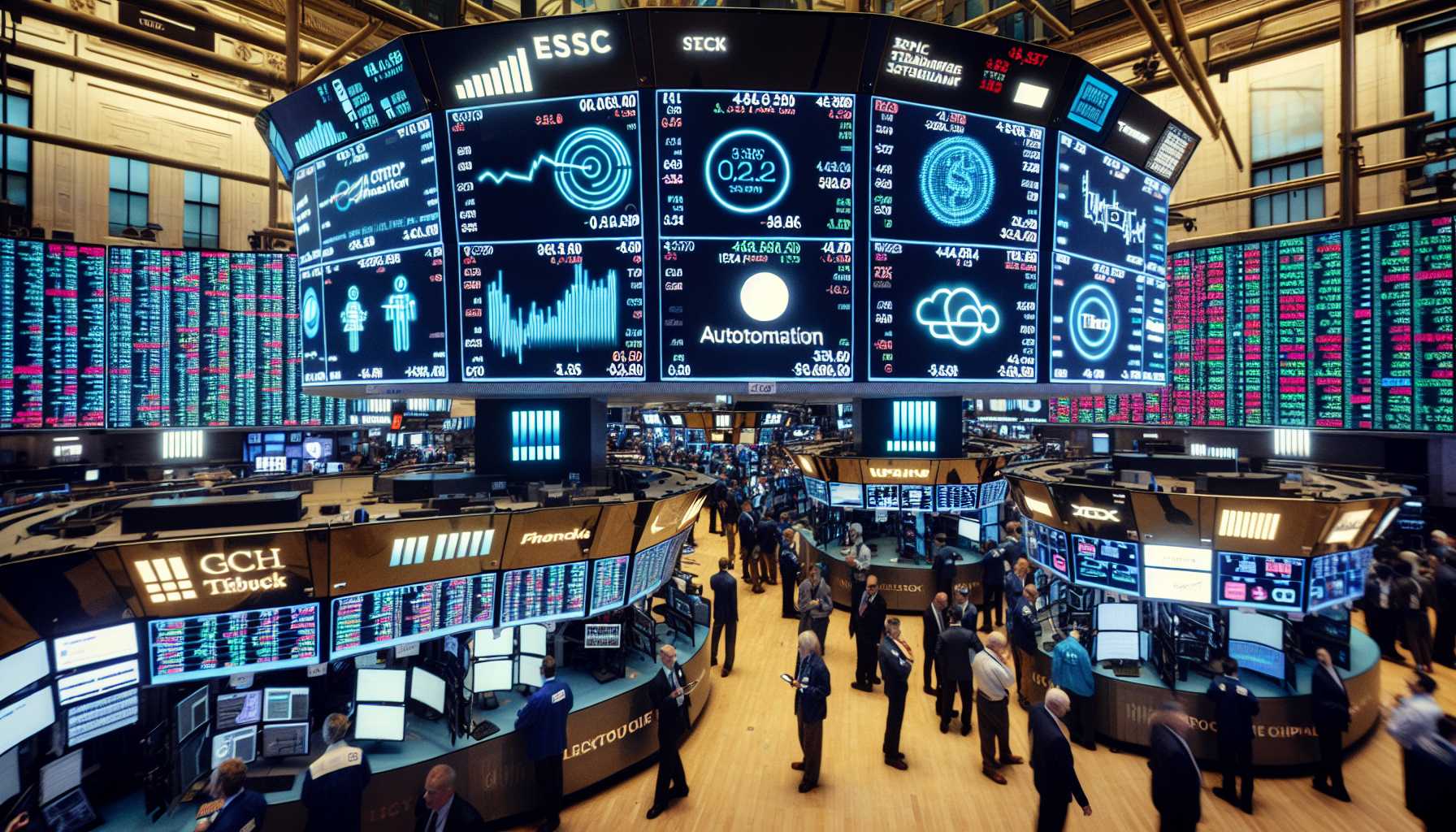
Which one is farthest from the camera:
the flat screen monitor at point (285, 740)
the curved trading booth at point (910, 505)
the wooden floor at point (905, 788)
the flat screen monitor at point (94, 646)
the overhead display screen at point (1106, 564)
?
the curved trading booth at point (910, 505)

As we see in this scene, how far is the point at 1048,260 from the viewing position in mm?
6707

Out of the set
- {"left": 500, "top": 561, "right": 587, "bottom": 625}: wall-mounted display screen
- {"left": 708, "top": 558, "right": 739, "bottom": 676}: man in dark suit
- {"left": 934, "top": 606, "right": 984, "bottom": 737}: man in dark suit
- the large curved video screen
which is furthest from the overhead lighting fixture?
{"left": 500, "top": 561, "right": 587, "bottom": 625}: wall-mounted display screen

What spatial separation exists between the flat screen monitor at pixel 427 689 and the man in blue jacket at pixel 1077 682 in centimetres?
619

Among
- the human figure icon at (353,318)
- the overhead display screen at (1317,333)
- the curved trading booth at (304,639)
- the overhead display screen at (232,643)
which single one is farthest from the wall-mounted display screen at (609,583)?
the overhead display screen at (1317,333)

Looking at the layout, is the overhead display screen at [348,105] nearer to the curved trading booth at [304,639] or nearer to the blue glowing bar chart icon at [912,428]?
the curved trading booth at [304,639]

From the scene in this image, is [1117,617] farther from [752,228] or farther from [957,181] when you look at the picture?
[752,228]

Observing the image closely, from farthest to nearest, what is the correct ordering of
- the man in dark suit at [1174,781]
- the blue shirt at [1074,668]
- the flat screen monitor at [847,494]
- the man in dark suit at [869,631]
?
the flat screen monitor at [847,494], the man in dark suit at [869,631], the blue shirt at [1074,668], the man in dark suit at [1174,781]

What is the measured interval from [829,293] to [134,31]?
12.1 metres

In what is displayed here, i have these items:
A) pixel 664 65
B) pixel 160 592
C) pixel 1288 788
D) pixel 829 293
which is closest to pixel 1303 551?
pixel 1288 788

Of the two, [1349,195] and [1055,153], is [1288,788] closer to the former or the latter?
[1055,153]

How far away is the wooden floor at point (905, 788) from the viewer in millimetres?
5625

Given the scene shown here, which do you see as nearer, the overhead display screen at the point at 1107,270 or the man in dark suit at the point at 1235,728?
the man in dark suit at the point at 1235,728

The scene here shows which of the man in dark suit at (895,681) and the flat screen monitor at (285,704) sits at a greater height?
the flat screen monitor at (285,704)

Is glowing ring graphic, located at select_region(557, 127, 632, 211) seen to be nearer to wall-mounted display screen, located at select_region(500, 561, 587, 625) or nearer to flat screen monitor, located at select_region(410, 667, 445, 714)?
wall-mounted display screen, located at select_region(500, 561, 587, 625)
